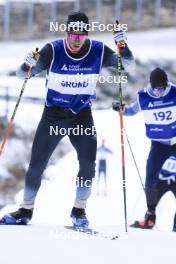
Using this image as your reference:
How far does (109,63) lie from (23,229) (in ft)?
5.14

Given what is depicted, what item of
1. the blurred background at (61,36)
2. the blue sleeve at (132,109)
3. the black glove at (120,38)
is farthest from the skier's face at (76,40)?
the blurred background at (61,36)

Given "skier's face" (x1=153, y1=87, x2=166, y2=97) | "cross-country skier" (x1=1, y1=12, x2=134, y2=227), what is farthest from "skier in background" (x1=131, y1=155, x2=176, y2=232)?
"cross-country skier" (x1=1, y1=12, x2=134, y2=227)

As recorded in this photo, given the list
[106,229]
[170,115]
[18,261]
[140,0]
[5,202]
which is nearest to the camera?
[18,261]

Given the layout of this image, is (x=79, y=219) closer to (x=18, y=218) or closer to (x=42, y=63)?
(x=18, y=218)

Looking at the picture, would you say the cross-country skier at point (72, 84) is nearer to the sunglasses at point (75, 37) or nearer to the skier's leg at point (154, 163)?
the sunglasses at point (75, 37)

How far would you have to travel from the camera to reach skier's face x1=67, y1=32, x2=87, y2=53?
5.19 metres

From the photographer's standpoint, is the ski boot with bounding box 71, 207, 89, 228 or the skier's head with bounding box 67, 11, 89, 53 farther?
the ski boot with bounding box 71, 207, 89, 228

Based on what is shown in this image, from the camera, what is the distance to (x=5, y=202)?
1315 cm

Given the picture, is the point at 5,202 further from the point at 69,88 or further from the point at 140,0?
the point at 140,0

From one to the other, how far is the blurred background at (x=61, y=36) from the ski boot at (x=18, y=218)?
8.89 meters

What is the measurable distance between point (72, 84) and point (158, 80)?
1.47m

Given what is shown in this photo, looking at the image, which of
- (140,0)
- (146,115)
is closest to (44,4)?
(140,0)

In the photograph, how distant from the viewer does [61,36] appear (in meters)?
23.0

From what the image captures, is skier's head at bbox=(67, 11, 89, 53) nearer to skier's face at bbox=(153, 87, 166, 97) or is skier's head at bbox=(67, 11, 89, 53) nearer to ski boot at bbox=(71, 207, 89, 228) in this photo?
ski boot at bbox=(71, 207, 89, 228)
